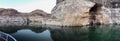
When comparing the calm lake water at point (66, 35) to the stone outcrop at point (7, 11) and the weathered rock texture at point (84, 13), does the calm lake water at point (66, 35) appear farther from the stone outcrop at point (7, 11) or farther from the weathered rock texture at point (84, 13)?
the stone outcrop at point (7, 11)

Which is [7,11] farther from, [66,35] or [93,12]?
[66,35]

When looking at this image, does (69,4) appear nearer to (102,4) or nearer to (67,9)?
(67,9)

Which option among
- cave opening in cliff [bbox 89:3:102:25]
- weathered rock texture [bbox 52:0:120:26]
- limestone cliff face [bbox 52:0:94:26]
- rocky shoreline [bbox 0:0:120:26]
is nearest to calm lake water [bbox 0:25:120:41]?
limestone cliff face [bbox 52:0:94:26]

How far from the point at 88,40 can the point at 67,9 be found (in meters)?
35.7

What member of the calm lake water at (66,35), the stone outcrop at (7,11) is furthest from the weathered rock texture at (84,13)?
the stone outcrop at (7,11)

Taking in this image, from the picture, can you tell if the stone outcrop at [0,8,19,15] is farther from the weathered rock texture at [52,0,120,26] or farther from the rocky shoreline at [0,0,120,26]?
the weathered rock texture at [52,0,120,26]

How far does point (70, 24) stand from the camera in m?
67.9

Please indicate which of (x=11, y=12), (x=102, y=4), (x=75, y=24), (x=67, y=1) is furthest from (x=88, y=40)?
(x=11, y=12)

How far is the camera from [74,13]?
6719 cm

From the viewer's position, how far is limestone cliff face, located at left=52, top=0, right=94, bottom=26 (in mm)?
67438

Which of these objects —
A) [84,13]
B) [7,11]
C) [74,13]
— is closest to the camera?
[74,13]

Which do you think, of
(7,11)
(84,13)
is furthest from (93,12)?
(7,11)

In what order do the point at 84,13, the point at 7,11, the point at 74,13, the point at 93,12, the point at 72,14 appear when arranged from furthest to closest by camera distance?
the point at 7,11 < the point at 93,12 < the point at 84,13 < the point at 72,14 < the point at 74,13

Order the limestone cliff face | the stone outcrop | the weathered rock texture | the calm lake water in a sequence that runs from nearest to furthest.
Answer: the calm lake water → the limestone cliff face → the weathered rock texture → the stone outcrop
